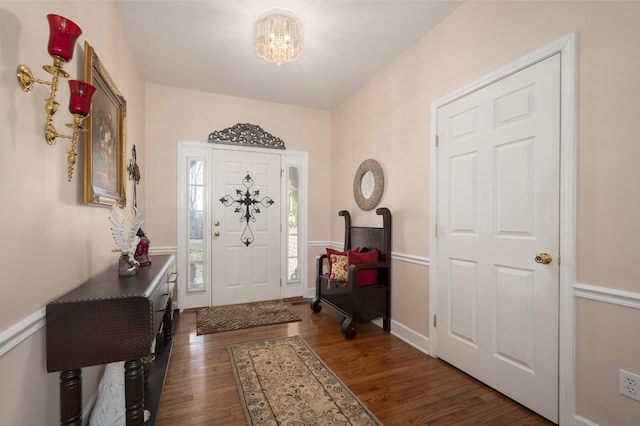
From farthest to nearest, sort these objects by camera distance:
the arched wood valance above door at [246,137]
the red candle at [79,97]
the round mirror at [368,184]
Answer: the arched wood valance above door at [246,137]
the round mirror at [368,184]
the red candle at [79,97]

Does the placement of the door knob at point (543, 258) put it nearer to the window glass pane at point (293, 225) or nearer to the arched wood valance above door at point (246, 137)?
the window glass pane at point (293, 225)

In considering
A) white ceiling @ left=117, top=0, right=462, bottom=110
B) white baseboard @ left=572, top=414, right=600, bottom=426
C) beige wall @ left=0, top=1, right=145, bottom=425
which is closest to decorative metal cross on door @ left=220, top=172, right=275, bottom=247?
white ceiling @ left=117, top=0, right=462, bottom=110

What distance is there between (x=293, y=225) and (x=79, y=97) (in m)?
3.20

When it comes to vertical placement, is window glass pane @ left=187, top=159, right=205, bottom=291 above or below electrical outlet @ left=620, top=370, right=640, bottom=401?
above

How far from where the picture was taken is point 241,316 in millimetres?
3424

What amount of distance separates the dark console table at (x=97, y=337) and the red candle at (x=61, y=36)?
0.96 metres

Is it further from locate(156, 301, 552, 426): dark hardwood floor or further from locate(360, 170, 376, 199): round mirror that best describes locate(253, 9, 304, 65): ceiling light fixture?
locate(156, 301, 552, 426): dark hardwood floor

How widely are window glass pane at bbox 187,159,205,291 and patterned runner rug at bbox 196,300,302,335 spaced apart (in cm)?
43

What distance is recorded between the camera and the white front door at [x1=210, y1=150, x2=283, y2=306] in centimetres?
384

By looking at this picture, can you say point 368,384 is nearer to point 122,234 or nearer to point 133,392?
point 133,392

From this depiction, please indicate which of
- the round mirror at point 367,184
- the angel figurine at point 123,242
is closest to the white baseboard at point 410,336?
the round mirror at point 367,184

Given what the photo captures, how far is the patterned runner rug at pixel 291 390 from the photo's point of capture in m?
1.69

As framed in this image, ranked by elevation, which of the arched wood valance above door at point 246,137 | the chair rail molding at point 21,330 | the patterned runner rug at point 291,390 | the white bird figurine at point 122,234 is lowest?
the patterned runner rug at point 291,390

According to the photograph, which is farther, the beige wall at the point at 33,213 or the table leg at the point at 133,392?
the table leg at the point at 133,392
